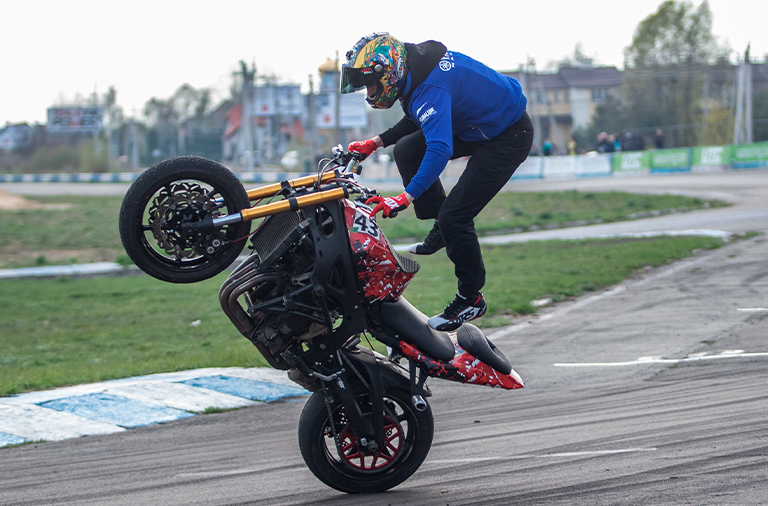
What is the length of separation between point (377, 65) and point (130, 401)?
169 inches

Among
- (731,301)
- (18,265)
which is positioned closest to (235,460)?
(731,301)

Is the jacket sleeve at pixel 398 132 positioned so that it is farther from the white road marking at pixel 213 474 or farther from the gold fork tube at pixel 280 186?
the white road marking at pixel 213 474

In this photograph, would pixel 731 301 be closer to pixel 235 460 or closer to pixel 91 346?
pixel 235 460

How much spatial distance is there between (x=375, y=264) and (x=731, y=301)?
782 centimetres

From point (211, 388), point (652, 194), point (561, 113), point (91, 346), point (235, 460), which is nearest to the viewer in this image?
point (235, 460)

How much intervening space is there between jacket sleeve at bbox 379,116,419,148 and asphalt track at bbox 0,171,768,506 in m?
2.11

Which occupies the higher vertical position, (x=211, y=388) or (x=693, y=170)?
(x=693, y=170)

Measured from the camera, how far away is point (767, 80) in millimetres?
61219

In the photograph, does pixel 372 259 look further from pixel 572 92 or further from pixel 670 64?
pixel 572 92

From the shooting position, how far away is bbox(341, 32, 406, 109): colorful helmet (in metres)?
4.20

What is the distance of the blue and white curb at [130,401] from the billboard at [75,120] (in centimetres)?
8187

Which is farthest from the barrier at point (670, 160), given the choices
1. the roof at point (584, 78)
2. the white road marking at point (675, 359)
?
the roof at point (584, 78)

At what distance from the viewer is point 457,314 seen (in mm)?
4688

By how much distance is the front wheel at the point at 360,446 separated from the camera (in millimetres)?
4258
